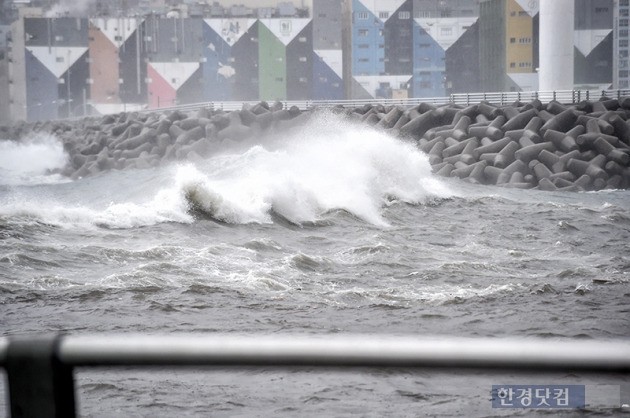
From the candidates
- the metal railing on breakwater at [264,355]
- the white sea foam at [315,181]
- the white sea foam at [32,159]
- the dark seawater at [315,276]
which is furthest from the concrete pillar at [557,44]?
the metal railing on breakwater at [264,355]

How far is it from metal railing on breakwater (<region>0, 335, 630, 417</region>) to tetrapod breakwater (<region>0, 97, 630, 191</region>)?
1688 centimetres

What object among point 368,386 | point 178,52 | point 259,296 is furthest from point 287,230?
point 178,52

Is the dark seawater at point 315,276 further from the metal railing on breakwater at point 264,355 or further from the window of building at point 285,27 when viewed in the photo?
the window of building at point 285,27

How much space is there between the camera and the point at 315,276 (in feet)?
25.7

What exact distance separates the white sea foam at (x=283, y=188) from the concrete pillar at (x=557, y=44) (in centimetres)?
552

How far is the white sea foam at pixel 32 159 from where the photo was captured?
26391 mm

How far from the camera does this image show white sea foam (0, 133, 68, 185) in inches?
1039

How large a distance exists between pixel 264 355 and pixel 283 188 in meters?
11.5

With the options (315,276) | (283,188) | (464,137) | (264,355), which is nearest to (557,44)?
(464,137)

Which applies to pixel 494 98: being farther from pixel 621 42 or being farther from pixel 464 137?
pixel 621 42

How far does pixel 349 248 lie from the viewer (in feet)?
31.2

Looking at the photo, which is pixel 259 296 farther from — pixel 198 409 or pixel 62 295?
pixel 198 409

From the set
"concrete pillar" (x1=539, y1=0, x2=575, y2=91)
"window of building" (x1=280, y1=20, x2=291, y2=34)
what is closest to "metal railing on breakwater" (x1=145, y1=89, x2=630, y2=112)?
"concrete pillar" (x1=539, y1=0, x2=575, y2=91)

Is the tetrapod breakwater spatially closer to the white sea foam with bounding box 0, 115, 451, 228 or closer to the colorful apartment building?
the white sea foam with bounding box 0, 115, 451, 228
